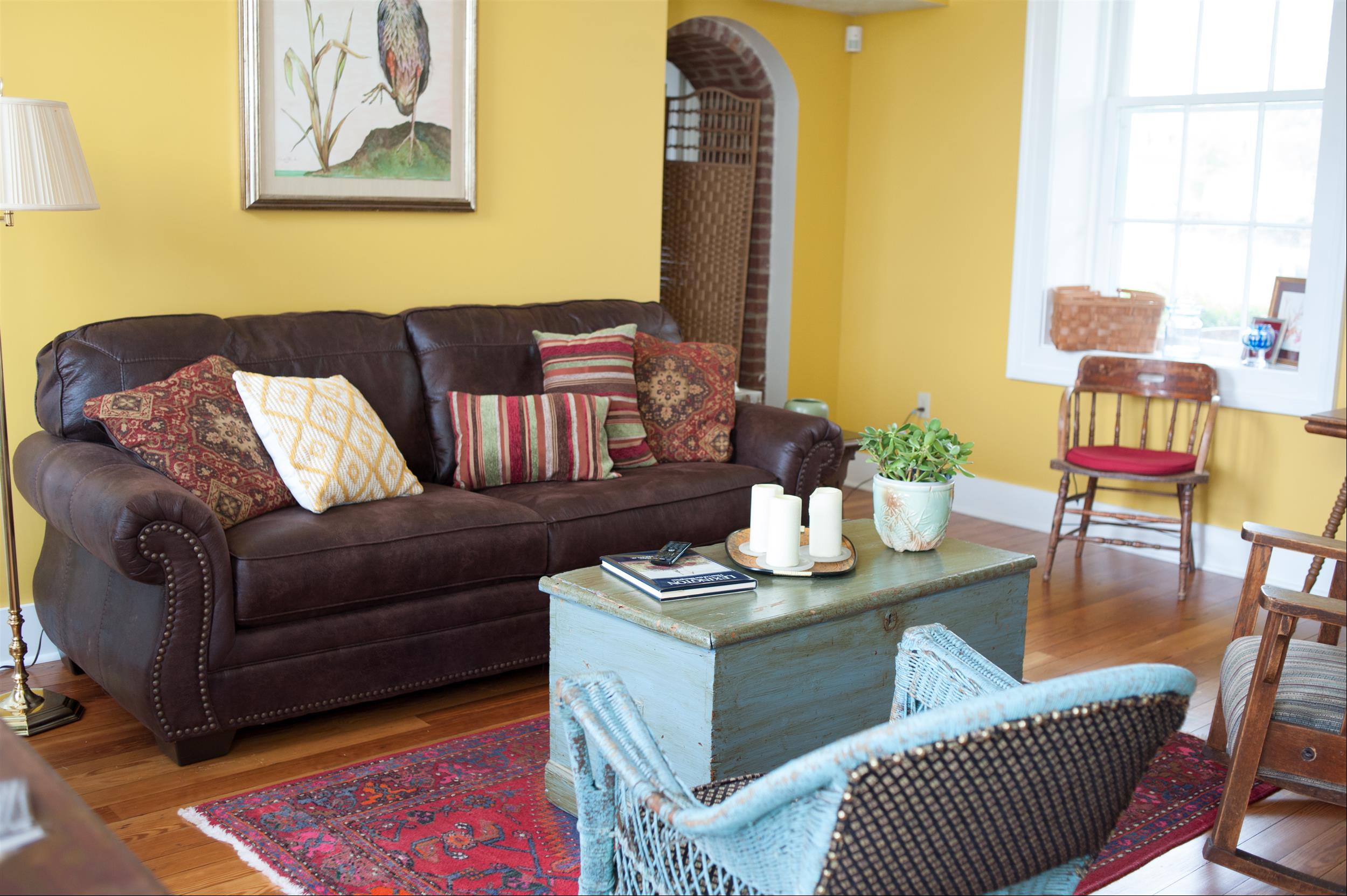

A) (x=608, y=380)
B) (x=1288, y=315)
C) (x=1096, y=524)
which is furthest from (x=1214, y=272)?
(x=608, y=380)

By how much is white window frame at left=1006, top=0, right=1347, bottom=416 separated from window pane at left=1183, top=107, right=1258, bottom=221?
12 centimetres

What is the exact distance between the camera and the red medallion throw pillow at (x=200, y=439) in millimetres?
2908

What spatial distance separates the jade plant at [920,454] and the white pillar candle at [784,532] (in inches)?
12.5

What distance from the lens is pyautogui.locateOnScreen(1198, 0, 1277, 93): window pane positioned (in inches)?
184

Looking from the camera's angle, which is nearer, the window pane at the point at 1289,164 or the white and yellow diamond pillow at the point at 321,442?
the white and yellow diamond pillow at the point at 321,442

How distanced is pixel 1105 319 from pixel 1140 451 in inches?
28.5

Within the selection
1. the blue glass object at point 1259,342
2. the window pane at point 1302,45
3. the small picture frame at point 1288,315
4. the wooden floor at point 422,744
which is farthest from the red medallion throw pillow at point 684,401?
the window pane at point 1302,45

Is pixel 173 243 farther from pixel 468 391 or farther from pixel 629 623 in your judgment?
pixel 629 623

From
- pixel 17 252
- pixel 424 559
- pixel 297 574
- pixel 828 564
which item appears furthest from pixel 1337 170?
pixel 17 252

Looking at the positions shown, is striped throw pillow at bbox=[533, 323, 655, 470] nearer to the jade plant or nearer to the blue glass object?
the jade plant

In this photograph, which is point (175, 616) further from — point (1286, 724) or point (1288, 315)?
point (1288, 315)

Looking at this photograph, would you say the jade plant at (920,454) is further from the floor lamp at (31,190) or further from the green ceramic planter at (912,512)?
the floor lamp at (31,190)

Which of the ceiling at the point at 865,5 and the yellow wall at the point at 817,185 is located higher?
the ceiling at the point at 865,5

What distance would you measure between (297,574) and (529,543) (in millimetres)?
640
